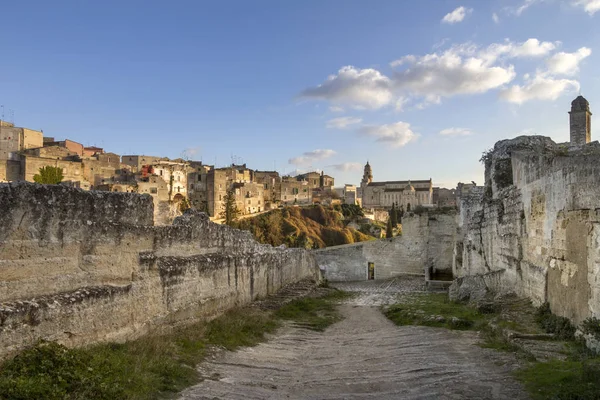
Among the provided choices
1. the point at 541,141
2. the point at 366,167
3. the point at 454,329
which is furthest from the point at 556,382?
the point at 366,167

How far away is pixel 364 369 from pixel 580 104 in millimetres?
22129

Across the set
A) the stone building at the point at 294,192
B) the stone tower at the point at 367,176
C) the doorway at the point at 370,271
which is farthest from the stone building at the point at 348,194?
the doorway at the point at 370,271

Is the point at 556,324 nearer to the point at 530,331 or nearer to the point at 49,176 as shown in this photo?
the point at 530,331

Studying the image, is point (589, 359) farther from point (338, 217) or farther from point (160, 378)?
point (338, 217)

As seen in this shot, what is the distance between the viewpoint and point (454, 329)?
1059 cm

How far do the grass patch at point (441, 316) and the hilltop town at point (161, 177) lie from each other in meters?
47.9

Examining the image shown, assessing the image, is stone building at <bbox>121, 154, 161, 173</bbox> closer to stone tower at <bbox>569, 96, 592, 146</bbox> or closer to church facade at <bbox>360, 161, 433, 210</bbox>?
church facade at <bbox>360, 161, 433, 210</bbox>

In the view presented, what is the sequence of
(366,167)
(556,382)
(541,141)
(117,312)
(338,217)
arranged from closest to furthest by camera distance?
(556,382), (117,312), (541,141), (338,217), (366,167)

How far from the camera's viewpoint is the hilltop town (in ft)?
268

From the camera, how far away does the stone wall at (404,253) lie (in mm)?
29406

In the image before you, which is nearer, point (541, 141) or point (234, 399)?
point (234, 399)

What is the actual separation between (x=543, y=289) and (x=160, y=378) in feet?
27.8

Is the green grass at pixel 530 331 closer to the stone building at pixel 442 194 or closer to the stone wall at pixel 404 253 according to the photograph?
the stone wall at pixel 404 253

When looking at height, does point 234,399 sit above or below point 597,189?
below
